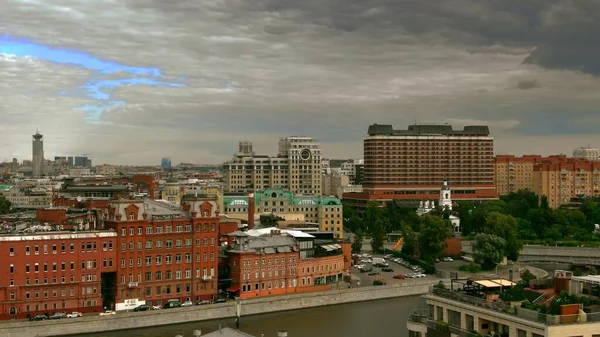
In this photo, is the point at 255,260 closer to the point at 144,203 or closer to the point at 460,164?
the point at 144,203

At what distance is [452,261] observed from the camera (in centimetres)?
8144

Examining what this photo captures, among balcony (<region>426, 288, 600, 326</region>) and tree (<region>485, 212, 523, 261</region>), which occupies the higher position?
balcony (<region>426, 288, 600, 326</region>)

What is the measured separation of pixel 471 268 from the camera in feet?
243

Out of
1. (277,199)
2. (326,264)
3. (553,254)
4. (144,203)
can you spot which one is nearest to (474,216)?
(553,254)

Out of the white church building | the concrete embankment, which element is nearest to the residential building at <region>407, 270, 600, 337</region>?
the concrete embankment

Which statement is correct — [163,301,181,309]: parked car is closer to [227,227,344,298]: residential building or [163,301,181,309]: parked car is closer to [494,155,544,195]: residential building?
[227,227,344,298]: residential building

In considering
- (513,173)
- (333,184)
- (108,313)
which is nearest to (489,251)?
(108,313)

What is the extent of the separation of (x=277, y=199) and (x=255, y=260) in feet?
142

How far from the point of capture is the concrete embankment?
1820 inches

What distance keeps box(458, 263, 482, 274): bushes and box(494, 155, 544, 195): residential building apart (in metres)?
84.9

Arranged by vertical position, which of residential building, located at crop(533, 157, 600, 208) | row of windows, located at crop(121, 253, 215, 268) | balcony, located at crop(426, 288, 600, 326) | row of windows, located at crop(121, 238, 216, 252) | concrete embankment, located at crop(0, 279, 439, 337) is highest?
residential building, located at crop(533, 157, 600, 208)

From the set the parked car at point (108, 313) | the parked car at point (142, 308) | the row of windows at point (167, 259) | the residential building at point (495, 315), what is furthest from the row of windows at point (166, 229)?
the residential building at point (495, 315)

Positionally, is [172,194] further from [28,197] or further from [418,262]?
[418,262]

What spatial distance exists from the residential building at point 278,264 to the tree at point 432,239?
14.7 meters
